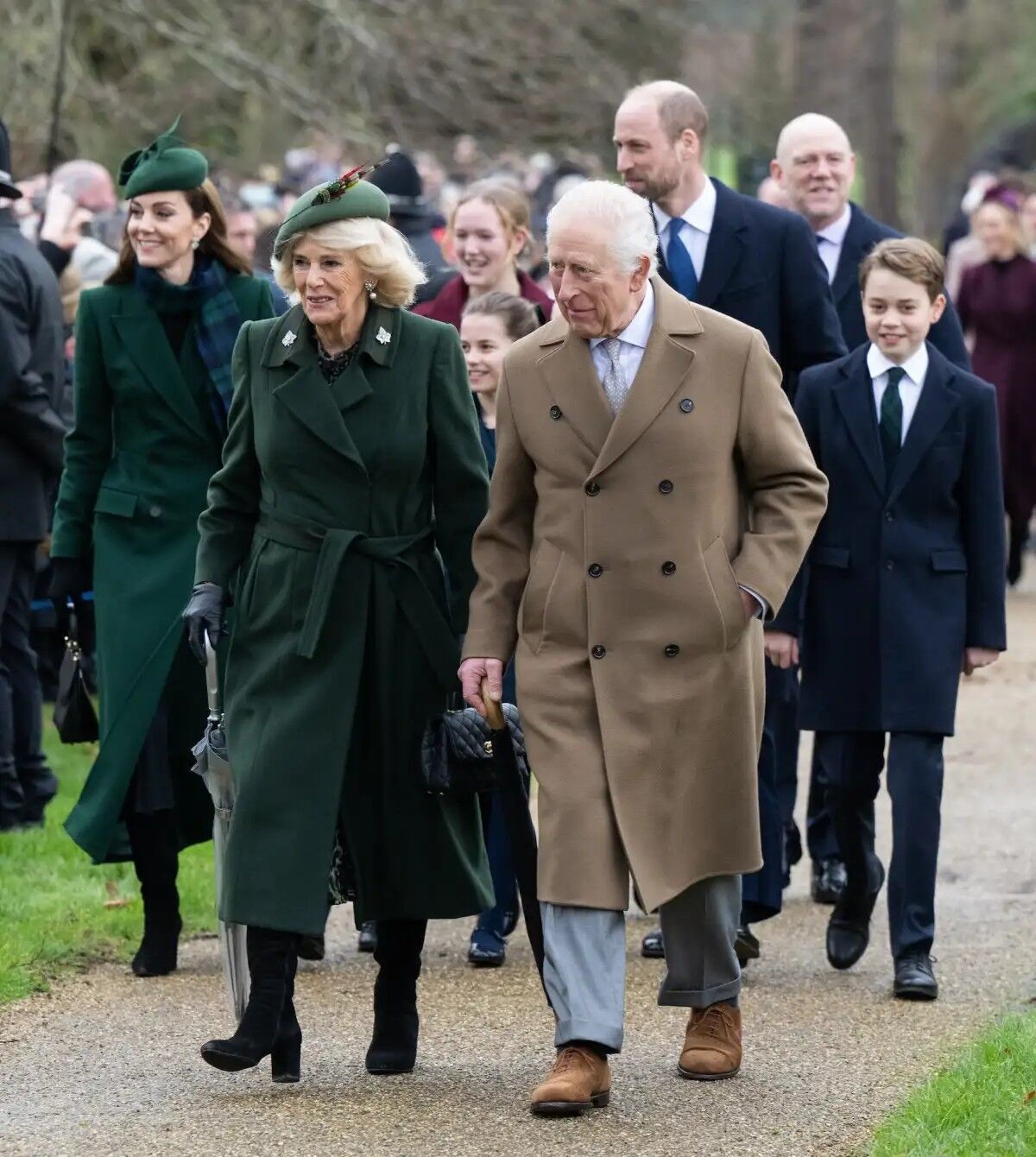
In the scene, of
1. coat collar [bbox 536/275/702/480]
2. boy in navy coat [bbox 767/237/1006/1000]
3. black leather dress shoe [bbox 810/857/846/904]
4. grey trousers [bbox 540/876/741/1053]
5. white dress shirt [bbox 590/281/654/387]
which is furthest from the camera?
black leather dress shoe [bbox 810/857/846/904]

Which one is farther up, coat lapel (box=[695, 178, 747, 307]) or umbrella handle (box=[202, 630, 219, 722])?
coat lapel (box=[695, 178, 747, 307])

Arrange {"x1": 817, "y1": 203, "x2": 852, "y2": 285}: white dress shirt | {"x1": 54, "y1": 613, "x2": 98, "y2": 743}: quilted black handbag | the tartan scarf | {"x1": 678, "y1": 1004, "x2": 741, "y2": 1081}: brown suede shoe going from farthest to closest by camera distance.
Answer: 1. {"x1": 817, "y1": 203, "x2": 852, "y2": 285}: white dress shirt
2. {"x1": 54, "y1": 613, "x2": 98, "y2": 743}: quilted black handbag
3. the tartan scarf
4. {"x1": 678, "y1": 1004, "x2": 741, "y2": 1081}: brown suede shoe

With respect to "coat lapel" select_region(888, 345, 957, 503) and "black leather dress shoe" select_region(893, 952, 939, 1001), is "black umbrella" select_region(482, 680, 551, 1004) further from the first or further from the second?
"coat lapel" select_region(888, 345, 957, 503)

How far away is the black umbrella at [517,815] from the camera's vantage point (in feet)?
18.5

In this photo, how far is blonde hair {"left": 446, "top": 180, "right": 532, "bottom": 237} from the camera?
8.05 m

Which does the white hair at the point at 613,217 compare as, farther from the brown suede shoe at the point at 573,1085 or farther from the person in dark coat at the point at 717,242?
the person in dark coat at the point at 717,242

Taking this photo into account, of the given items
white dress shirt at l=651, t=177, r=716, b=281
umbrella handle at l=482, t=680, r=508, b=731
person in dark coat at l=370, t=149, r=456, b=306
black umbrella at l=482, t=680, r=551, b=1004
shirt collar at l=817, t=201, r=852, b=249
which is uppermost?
person in dark coat at l=370, t=149, r=456, b=306

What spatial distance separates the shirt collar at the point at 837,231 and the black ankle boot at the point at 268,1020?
11.5ft

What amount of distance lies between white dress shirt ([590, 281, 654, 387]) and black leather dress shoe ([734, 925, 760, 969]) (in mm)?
1939

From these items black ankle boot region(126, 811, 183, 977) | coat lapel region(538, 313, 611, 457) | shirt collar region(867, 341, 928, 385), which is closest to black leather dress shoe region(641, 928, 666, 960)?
black ankle boot region(126, 811, 183, 977)

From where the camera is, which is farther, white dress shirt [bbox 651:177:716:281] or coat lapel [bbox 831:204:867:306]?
coat lapel [bbox 831:204:867:306]

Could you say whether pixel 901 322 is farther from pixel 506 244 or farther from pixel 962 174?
pixel 962 174

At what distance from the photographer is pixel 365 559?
570 cm

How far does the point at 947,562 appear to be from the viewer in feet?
22.1
